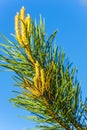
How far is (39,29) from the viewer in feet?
6.20

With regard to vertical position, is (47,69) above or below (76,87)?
above

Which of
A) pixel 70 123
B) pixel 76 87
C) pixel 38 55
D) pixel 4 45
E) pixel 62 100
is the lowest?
pixel 70 123

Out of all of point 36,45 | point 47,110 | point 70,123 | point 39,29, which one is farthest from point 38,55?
point 70,123

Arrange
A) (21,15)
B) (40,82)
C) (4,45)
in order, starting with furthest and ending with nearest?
(4,45) → (21,15) → (40,82)

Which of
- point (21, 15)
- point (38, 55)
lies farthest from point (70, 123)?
point (21, 15)

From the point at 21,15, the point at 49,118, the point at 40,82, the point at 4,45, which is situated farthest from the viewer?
the point at 4,45

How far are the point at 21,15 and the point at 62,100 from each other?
77 centimetres

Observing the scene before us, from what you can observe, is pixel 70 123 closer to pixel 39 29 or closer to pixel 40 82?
pixel 40 82

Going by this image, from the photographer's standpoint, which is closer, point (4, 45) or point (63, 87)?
point (63, 87)

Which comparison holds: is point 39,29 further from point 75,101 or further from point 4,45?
point 75,101

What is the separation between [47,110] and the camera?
1812 mm

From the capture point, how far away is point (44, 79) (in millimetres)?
1700

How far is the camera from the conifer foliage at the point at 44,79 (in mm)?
1734

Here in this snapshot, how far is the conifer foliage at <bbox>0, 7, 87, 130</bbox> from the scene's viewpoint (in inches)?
68.3
